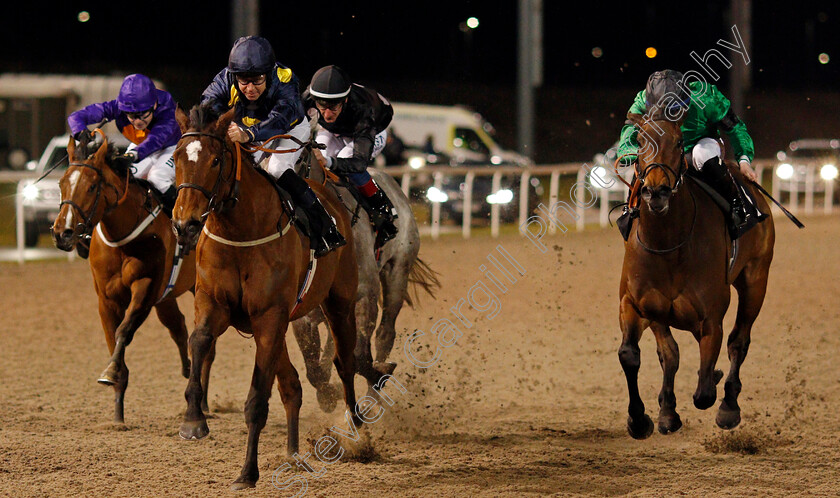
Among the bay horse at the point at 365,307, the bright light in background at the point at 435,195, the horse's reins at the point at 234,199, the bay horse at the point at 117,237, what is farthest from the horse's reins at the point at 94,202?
the bright light in background at the point at 435,195

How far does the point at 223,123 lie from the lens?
4609 mm

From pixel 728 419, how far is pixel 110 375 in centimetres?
363

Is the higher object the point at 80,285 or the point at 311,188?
the point at 311,188

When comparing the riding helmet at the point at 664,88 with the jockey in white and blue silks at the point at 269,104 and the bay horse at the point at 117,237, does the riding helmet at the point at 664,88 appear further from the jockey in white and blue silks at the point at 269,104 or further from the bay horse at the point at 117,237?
the bay horse at the point at 117,237

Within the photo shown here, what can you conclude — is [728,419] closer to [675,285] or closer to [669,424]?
[669,424]

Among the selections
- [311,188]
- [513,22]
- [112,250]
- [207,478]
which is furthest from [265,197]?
[513,22]

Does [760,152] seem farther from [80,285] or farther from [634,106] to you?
[634,106]

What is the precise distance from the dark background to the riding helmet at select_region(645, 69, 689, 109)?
122 ft

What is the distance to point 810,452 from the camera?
18.1 feet

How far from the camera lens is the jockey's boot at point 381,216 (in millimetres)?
6484

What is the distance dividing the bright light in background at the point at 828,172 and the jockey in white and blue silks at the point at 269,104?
18324mm

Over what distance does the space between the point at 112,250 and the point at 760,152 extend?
47.0 m

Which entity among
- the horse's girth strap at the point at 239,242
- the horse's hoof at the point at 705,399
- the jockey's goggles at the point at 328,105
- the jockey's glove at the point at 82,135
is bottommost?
the horse's hoof at the point at 705,399

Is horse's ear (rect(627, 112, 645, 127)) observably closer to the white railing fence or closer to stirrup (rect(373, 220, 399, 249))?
stirrup (rect(373, 220, 399, 249))
